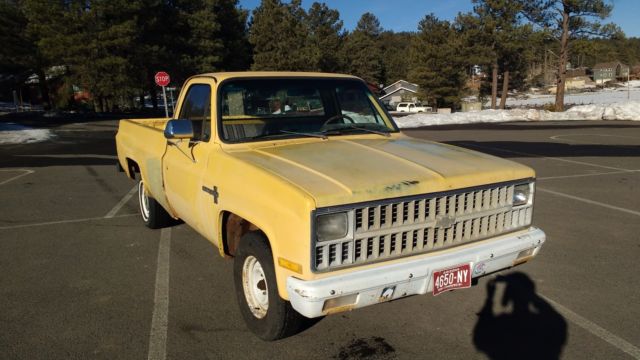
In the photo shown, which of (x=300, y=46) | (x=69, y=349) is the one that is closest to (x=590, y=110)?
(x=300, y=46)

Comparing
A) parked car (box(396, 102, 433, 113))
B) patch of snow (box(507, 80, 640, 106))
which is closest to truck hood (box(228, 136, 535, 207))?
patch of snow (box(507, 80, 640, 106))

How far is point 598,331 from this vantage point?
3.42 m

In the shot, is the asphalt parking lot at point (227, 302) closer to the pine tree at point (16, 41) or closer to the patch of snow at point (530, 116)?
the patch of snow at point (530, 116)

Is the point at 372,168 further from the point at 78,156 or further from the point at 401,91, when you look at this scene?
the point at 401,91

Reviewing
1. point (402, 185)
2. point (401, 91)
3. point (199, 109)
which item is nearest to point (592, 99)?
point (401, 91)

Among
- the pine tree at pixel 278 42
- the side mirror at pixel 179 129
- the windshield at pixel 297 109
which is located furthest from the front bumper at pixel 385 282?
the pine tree at pixel 278 42

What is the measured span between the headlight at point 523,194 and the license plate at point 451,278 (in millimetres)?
762

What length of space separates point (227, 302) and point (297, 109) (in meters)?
1.88

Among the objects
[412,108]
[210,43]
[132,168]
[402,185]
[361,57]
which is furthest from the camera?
[361,57]

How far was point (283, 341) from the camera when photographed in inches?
130

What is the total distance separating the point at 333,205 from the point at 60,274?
331cm

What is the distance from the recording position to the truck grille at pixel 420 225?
2779 mm

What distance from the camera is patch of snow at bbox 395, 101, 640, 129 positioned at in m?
25.6

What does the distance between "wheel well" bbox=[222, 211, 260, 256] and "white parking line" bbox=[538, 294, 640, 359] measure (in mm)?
2507
